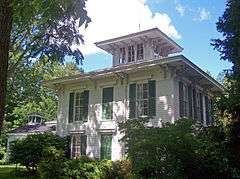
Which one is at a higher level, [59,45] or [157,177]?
[59,45]

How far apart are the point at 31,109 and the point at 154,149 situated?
134ft

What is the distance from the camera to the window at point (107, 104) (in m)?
23.2

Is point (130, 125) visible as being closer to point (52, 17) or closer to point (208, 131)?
point (208, 131)

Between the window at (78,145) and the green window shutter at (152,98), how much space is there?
5.54 m

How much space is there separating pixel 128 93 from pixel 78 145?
5.34m

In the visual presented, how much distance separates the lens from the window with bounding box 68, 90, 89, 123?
24578 mm

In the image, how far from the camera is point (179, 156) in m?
11.1

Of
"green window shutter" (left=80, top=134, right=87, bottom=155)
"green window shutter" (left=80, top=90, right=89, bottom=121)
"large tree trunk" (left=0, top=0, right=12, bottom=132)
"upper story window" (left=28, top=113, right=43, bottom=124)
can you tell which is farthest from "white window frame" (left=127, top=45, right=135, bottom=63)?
"upper story window" (left=28, top=113, right=43, bottom=124)

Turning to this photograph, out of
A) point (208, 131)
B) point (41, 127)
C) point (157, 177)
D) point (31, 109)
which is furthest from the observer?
point (31, 109)

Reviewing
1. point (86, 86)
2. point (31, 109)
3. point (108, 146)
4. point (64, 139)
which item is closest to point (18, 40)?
point (86, 86)

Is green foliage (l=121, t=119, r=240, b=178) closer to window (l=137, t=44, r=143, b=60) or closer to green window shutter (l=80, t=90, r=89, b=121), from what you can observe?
green window shutter (l=80, t=90, r=89, b=121)

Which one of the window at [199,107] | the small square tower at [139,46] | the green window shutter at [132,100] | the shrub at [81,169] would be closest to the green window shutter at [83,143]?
the green window shutter at [132,100]

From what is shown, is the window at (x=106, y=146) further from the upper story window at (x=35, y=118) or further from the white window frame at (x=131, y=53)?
the upper story window at (x=35, y=118)

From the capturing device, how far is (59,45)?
1002 centimetres
